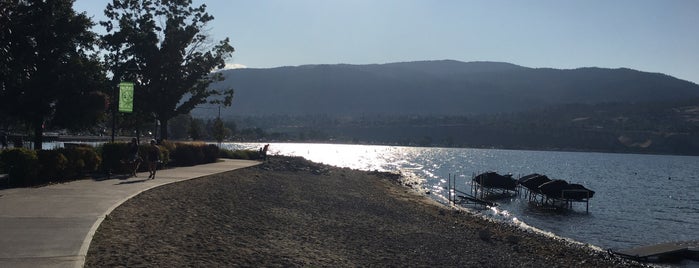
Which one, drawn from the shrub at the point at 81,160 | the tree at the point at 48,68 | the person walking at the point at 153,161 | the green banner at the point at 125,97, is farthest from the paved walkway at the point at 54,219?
the tree at the point at 48,68

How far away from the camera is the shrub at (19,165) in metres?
16.0

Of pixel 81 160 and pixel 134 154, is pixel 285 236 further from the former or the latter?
pixel 134 154

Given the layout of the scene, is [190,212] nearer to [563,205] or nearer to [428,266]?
[428,266]

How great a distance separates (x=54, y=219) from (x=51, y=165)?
23.1 feet

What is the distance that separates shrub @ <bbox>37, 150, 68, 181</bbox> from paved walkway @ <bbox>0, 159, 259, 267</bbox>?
525mm

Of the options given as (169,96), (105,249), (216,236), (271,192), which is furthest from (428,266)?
(169,96)

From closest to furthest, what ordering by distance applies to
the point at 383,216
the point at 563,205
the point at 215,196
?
the point at 215,196 → the point at 383,216 → the point at 563,205

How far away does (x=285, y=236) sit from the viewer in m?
14.3

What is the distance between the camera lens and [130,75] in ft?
123

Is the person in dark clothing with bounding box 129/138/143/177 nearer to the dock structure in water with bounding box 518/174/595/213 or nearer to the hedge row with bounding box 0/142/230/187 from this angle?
the hedge row with bounding box 0/142/230/187

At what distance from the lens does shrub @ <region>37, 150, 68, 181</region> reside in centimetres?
1730

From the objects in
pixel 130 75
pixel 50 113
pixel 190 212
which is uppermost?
pixel 130 75

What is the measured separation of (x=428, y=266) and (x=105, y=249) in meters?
7.30

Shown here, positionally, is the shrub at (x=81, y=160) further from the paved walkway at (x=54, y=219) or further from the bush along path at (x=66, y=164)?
the paved walkway at (x=54, y=219)
